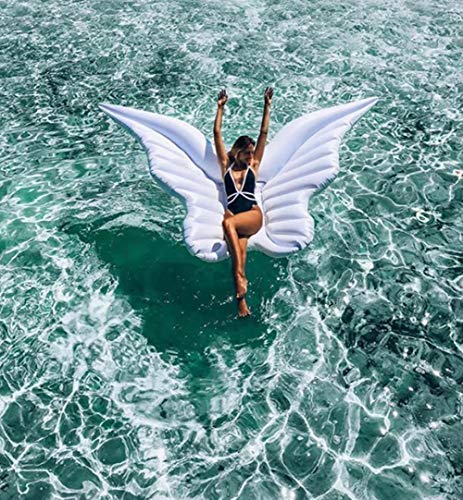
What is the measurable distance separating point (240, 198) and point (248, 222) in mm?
370

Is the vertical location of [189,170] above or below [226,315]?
above

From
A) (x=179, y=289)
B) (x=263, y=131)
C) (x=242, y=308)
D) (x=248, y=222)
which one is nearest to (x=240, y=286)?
(x=242, y=308)

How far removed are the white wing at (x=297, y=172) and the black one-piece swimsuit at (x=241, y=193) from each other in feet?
1.02

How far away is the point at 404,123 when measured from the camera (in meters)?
9.24

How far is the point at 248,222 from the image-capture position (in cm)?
580

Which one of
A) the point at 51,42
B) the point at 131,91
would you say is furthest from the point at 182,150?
the point at 51,42

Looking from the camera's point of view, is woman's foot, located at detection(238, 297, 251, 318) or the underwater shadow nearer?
woman's foot, located at detection(238, 297, 251, 318)

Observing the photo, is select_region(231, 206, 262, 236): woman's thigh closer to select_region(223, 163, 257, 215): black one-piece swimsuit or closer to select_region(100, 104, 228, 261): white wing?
select_region(223, 163, 257, 215): black one-piece swimsuit

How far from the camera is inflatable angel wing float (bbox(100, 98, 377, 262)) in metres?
5.77

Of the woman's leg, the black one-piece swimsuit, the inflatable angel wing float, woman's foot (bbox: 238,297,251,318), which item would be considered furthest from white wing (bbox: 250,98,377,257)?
woman's foot (bbox: 238,297,251,318)

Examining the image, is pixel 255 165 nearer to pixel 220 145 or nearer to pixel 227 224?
pixel 220 145

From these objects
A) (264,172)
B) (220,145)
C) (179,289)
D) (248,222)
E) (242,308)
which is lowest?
(179,289)

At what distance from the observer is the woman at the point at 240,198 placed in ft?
18.3

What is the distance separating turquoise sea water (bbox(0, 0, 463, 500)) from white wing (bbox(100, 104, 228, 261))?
72cm
